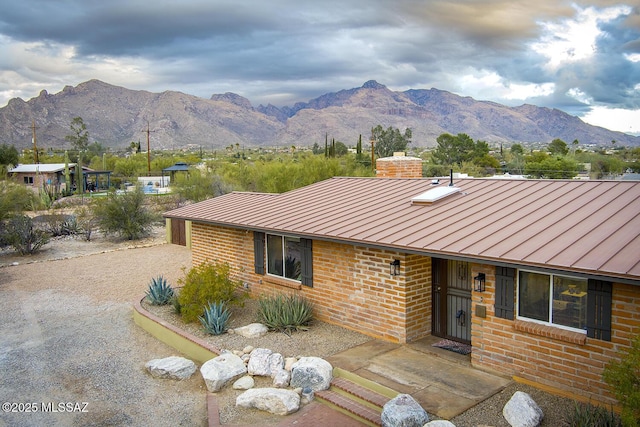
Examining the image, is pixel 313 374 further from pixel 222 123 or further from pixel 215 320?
pixel 222 123

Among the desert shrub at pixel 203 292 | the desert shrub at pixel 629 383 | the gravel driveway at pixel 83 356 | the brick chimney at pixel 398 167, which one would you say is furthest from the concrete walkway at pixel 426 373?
the brick chimney at pixel 398 167

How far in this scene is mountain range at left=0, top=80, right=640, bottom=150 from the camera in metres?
149

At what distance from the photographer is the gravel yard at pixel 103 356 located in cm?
830

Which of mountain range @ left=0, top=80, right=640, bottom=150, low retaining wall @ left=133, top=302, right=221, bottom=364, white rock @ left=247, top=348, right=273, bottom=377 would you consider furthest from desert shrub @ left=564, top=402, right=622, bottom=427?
mountain range @ left=0, top=80, right=640, bottom=150

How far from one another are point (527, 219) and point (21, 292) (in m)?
14.8

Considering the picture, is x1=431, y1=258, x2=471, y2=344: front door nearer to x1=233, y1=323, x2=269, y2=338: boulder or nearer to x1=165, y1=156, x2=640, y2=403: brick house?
x1=165, y1=156, x2=640, y2=403: brick house

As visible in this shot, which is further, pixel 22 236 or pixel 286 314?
pixel 22 236

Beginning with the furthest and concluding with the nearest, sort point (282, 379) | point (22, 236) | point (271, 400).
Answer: point (22, 236), point (282, 379), point (271, 400)

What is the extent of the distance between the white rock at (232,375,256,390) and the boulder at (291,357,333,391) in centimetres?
74

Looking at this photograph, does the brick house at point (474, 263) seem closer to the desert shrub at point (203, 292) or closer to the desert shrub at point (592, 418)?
the desert shrub at point (592, 418)

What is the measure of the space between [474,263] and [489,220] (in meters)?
0.95

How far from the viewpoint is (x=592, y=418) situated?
20.6ft

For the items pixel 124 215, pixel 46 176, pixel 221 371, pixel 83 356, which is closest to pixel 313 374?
pixel 221 371

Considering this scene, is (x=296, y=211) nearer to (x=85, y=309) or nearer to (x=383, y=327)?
(x=383, y=327)
